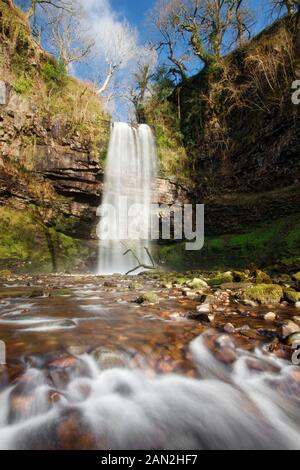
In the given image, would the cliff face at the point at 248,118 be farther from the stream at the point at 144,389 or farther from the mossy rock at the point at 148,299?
the stream at the point at 144,389

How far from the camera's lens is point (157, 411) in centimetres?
191

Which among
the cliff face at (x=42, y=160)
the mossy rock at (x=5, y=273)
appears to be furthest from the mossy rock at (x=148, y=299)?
the cliff face at (x=42, y=160)

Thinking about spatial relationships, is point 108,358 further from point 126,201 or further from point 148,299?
point 126,201

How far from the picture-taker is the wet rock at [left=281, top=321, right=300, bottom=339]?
9.66 feet

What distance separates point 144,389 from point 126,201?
1424 cm

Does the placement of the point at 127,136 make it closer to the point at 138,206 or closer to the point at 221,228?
the point at 138,206

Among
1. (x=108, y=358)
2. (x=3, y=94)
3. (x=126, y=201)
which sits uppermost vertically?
(x=3, y=94)

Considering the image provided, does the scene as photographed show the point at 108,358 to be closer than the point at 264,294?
Yes

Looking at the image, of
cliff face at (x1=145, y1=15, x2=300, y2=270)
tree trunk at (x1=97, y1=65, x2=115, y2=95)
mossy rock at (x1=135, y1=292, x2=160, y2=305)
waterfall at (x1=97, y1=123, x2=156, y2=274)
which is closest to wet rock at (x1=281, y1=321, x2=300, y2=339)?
mossy rock at (x1=135, y1=292, x2=160, y2=305)

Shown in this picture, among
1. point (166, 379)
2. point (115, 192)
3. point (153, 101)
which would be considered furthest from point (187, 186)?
point (166, 379)

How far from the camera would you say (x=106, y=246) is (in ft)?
50.8

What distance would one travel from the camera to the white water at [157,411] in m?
1.64

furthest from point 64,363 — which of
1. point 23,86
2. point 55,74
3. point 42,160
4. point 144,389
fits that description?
point 55,74

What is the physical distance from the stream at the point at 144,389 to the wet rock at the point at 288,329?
0.23m
